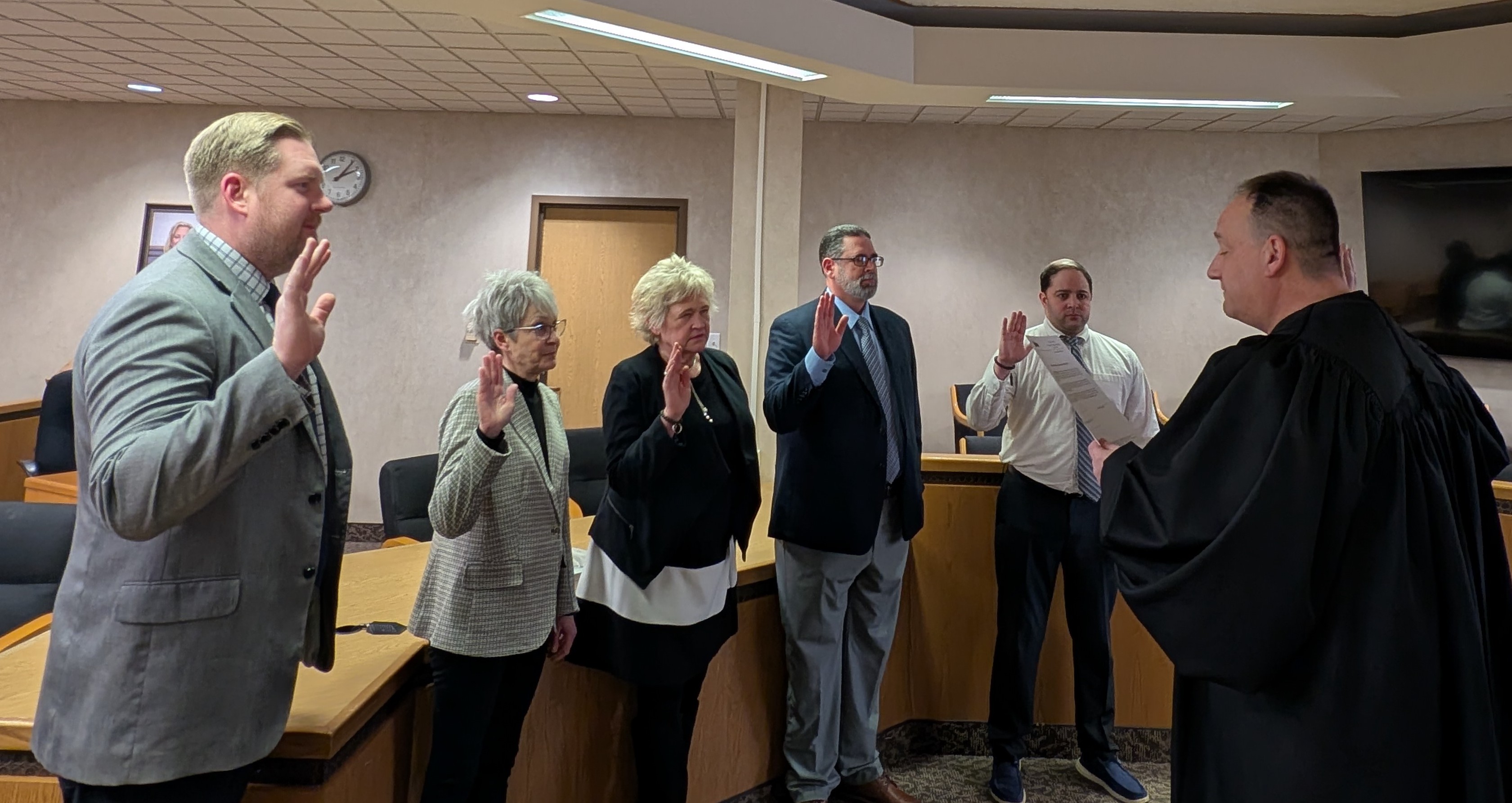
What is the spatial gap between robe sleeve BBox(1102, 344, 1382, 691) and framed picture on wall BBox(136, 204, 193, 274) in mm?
6722

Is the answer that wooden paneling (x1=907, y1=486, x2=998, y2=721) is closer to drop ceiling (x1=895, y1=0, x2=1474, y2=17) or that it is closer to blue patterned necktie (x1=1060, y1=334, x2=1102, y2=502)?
blue patterned necktie (x1=1060, y1=334, x2=1102, y2=502)

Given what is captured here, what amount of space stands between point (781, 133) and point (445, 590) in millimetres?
2863

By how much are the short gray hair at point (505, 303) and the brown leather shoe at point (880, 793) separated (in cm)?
165

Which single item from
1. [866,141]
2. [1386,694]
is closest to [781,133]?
[866,141]

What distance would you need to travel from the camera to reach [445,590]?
5.20 ft

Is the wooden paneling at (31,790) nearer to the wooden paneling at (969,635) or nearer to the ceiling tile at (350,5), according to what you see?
the wooden paneling at (969,635)

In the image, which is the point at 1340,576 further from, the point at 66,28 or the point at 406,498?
the point at 66,28

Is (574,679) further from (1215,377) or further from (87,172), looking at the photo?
(87,172)

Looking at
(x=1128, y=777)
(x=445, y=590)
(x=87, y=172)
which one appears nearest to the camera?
(x=445, y=590)

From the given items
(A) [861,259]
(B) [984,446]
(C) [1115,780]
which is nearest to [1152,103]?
(B) [984,446]

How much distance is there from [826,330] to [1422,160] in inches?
235

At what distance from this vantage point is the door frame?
598 cm

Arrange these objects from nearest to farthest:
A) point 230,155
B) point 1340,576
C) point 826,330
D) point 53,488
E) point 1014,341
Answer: point 230,155
point 1340,576
point 826,330
point 1014,341
point 53,488

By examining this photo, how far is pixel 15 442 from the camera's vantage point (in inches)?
186
